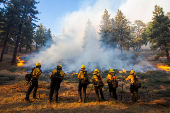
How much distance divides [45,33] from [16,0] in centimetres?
3077

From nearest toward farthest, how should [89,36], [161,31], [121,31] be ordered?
[161,31]
[121,31]
[89,36]

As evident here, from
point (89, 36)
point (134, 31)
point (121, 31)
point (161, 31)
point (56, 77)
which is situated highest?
point (134, 31)

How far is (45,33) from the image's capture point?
2066 inches

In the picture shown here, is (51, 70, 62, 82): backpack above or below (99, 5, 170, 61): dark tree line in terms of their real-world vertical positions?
below

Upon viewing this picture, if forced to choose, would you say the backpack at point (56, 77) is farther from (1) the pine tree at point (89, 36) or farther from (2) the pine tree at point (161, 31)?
(1) the pine tree at point (89, 36)

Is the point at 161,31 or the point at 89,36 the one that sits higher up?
the point at 89,36

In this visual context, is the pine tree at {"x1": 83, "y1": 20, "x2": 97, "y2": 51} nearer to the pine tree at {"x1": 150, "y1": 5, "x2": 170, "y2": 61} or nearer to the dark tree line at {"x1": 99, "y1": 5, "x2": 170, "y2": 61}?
the dark tree line at {"x1": 99, "y1": 5, "x2": 170, "y2": 61}

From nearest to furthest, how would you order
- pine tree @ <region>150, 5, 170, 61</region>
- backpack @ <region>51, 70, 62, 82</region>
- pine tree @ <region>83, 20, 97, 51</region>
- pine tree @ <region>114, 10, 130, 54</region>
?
backpack @ <region>51, 70, 62, 82</region>
pine tree @ <region>150, 5, 170, 61</region>
pine tree @ <region>114, 10, 130, 54</region>
pine tree @ <region>83, 20, 97, 51</region>

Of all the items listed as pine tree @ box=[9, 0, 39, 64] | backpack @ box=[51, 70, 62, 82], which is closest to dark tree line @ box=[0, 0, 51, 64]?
pine tree @ box=[9, 0, 39, 64]

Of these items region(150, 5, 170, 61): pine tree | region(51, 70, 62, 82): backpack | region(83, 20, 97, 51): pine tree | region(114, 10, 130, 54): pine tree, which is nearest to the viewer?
region(51, 70, 62, 82): backpack

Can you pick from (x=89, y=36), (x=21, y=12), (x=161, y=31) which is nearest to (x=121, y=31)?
(x=161, y=31)

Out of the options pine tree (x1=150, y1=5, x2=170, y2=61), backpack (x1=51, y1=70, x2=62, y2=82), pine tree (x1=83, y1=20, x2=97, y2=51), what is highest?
pine tree (x1=83, y1=20, x2=97, y2=51)

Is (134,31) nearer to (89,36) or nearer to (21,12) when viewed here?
(89,36)

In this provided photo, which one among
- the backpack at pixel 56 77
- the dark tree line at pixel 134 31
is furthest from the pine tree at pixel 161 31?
the backpack at pixel 56 77
